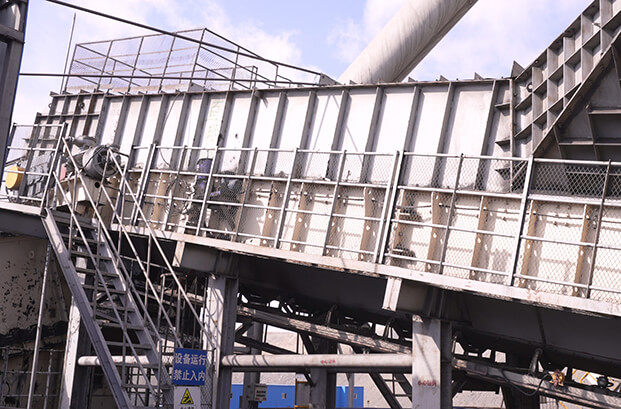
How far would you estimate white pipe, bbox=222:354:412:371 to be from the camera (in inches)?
440

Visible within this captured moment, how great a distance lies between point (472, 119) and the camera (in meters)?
12.1

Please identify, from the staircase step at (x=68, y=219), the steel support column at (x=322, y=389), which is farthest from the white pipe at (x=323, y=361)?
the steel support column at (x=322, y=389)

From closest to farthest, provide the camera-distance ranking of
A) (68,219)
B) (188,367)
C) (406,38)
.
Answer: (188,367)
(68,219)
(406,38)

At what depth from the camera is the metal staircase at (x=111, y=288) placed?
11.6 meters

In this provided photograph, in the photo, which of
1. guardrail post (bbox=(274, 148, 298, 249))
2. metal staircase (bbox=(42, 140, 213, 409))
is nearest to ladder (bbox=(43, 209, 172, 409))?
metal staircase (bbox=(42, 140, 213, 409))

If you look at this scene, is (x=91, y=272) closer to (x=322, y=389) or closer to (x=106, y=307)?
(x=106, y=307)

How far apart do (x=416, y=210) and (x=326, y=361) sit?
3122mm

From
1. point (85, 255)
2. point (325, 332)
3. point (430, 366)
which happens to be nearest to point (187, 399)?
point (430, 366)

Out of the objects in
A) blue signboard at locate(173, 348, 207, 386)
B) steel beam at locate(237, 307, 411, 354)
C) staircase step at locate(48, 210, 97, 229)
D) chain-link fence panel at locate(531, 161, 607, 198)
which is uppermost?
chain-link fence panel at locate(531, 161, 607, 198)

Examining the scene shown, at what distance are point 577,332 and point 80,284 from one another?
901 cm

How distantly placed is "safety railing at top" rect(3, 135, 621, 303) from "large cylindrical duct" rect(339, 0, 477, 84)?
26.1ft

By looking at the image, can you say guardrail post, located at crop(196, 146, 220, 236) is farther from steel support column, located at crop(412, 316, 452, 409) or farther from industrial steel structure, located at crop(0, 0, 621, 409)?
steel support column, located at crop(412, 316, 452, 409)

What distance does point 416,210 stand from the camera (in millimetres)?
11812

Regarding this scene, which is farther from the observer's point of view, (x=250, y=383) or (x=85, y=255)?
(x=250, y=383)
